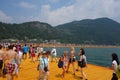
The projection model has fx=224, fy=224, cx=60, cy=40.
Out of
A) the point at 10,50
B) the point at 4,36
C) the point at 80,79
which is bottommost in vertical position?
the point at 80,79

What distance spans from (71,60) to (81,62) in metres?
2.16

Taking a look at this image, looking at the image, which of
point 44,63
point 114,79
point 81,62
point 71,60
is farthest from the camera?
point 71,60

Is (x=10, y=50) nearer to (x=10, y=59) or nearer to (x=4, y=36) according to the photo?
(x=10, y=59)

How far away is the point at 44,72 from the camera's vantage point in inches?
459

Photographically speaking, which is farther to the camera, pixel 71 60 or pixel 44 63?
pixel 71 60

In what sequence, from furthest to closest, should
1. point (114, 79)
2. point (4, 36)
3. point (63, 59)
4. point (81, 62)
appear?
point (4, 36) < point (63, 59) < point (81, 62) < point (114, 79)

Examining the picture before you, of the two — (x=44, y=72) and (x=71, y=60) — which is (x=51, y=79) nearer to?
(x=71, y=60)

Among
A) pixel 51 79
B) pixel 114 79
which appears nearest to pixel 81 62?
pixel 51 79

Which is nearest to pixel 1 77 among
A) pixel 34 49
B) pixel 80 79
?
pixel 80 79

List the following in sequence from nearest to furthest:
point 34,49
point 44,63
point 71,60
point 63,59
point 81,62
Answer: point 44,63 < point 81,62 < point 63,59 < point 71,60 < point 34,49

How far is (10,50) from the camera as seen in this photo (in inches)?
398

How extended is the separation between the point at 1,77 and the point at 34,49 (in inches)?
504

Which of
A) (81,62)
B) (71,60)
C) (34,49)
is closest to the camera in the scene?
(81,62)

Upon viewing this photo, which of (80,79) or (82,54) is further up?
(82,54)
